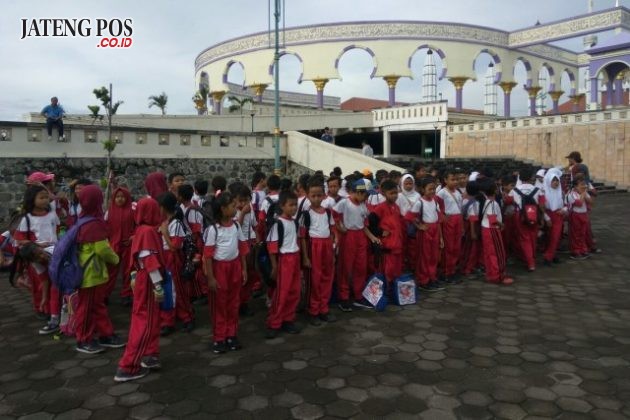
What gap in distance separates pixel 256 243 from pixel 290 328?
4.03ft

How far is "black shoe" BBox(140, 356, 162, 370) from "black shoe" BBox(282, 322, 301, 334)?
1284 mm

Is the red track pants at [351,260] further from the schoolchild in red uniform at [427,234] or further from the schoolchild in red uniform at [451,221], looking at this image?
the schoolchild in red uniform at [451,221]

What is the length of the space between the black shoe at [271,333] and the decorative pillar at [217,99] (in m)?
35.8

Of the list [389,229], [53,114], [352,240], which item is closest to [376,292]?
[352,240]

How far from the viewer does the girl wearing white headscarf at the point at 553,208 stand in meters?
7.32

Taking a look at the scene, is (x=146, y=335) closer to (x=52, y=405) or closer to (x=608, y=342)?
(x=52, y=405)

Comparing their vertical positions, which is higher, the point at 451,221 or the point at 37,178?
the point at 37,178

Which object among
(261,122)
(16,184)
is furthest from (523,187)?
(261,122)

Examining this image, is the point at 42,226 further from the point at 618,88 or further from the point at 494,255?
the point at 618,88

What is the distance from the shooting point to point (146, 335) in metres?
3.64

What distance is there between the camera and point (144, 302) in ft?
12.1

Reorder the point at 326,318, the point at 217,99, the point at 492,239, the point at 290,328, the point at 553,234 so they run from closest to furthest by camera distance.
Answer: the point at 290,328 → the point at 326,318 → the point at 492,239 → the point at 553,234 → the point at 217,99

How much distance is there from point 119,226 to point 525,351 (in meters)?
4.48

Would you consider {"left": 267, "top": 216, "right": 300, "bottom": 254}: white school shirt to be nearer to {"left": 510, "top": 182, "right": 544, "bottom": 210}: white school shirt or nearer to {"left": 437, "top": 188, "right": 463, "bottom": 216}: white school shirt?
{"left": 437, "top": 188, "right": 463, "bottom": 216}: white school shirt
